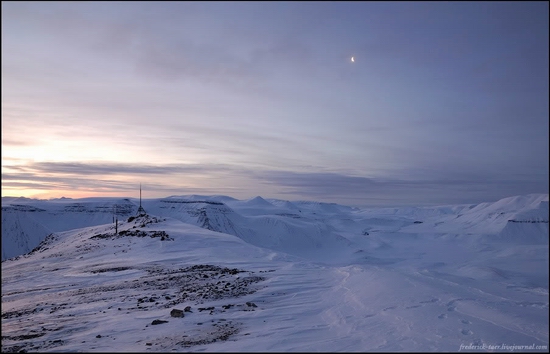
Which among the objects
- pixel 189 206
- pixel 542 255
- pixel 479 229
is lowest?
pixel 479 229

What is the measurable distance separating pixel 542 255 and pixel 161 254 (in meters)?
22.0

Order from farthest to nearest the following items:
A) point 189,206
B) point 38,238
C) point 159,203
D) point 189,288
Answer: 1. point 159,203
2. point 189,206
3. point 38,238
4. point 189,288

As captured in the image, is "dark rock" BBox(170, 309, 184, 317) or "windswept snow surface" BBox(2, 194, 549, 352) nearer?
"windswept snow surface" BBox(2, 194, 549, 352)

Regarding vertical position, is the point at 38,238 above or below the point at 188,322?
below

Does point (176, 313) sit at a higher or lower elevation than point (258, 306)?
higher

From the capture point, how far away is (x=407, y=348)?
668 centimetres

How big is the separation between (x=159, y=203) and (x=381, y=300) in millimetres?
115338

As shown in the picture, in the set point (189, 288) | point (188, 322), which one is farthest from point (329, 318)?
point (189, 288)

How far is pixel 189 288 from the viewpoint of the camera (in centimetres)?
1357

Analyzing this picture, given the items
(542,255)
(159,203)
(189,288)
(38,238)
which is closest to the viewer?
(542,255)

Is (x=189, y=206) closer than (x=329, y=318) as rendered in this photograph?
No

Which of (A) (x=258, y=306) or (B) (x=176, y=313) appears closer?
(B) (x=176, y=313)

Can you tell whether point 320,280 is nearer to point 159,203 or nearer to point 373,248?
point 373,248

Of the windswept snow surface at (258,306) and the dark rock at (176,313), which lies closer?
the windswept snow surface at (258,306)
